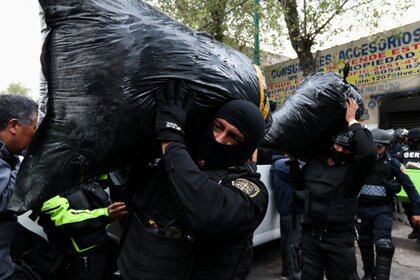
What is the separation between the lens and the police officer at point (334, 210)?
295 cm

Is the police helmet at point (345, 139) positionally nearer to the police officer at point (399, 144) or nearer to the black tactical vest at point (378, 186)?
the black tactical vest at point (378, 186)

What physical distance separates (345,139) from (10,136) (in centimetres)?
226

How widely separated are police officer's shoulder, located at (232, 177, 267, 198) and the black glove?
1.02 ft

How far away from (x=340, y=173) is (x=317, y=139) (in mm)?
347

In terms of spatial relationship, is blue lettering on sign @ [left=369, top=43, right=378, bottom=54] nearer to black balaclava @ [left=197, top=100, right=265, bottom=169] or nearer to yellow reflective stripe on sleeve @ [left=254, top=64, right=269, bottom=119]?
yellow reflective stripe on sleeve @ [left=254, top=64, right=269, bottom=119]

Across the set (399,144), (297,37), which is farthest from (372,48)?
(399,144)

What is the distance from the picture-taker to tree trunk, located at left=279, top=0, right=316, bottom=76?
8.38 m

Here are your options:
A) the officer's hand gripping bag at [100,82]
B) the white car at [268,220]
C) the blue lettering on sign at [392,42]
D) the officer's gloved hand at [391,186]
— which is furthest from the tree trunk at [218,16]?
the officer's hand gripping bag at [100,82]

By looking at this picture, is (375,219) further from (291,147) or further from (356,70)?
(356,70)

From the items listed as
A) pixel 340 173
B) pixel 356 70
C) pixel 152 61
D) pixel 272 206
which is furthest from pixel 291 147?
pixel 356 70

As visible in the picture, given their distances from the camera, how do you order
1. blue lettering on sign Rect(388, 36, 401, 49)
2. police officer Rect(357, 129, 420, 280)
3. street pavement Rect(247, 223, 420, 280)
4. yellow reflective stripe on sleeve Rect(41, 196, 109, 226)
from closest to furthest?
yellow reflective stripe on sleeve Rect(41, 196, 109, 226), police officer Rect(357, 129, 420, 280), street pavement Rect(247, 223, 420, 280), blue lettering on sign Rect(388, 36, 401, 49)

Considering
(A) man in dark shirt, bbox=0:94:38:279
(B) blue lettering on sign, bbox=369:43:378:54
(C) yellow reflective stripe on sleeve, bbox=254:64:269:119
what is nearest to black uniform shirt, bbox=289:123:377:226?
(C) yellow reflective stripe on sleeve, bbox=254:64:269:119

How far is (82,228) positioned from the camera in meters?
2.29

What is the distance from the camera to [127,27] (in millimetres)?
1411
